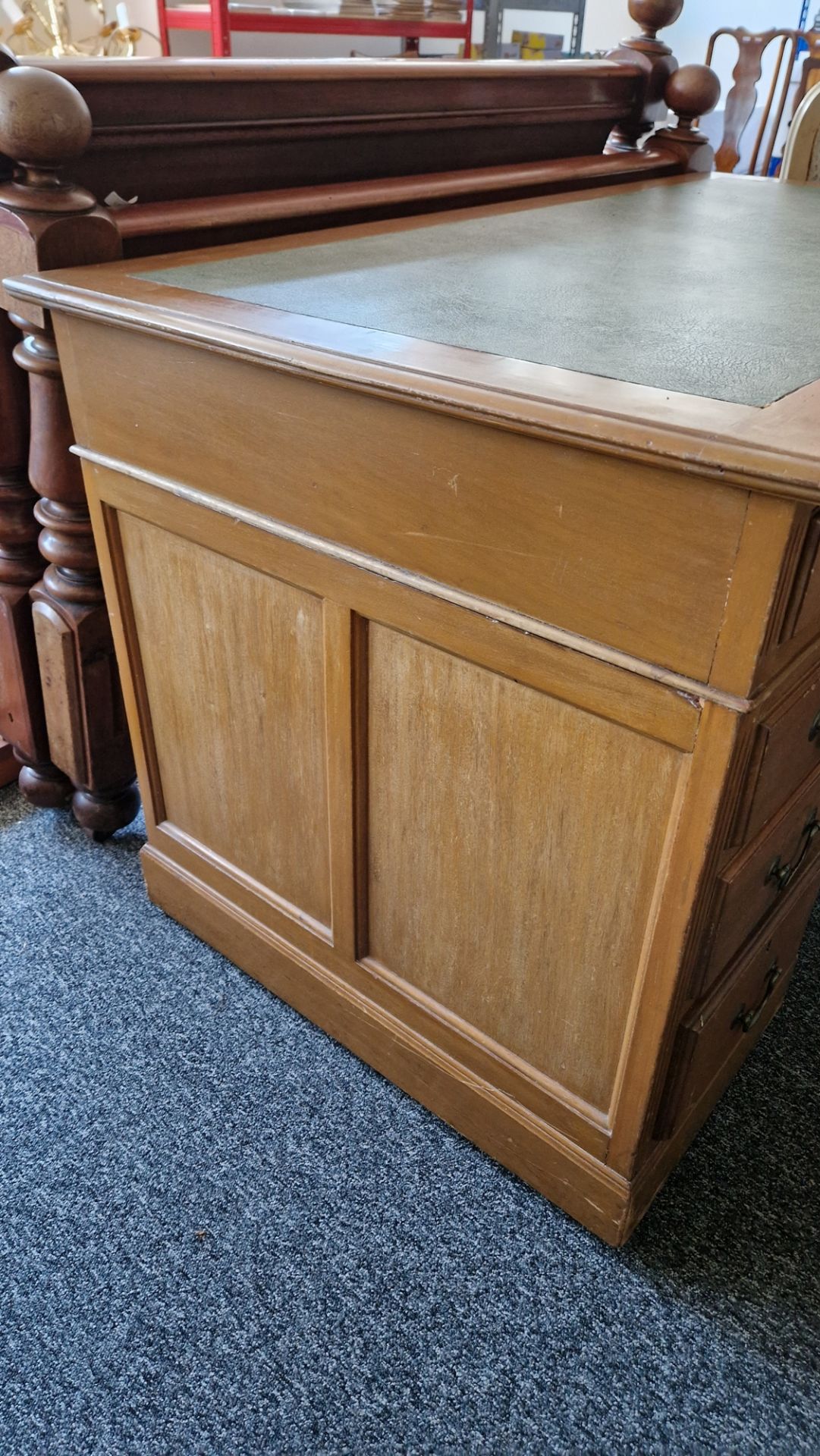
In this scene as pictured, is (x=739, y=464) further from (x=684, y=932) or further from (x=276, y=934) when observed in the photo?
(x=276, y=934)

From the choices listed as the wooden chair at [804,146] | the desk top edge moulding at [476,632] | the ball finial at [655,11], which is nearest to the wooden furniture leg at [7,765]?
the desk top edge moulding at [476,632]

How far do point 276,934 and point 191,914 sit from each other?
18cm

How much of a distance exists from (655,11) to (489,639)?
5.40 ft

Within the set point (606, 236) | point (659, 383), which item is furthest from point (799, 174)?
point (659, 383)

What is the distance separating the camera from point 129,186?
123 centimetres

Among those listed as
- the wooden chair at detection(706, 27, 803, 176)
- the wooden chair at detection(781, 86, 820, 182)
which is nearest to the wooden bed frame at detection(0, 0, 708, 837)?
the wooden chair at detection(781, 86, 820, 182)

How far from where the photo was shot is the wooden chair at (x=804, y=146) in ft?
6.59

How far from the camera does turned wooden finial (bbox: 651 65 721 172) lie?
1.88m

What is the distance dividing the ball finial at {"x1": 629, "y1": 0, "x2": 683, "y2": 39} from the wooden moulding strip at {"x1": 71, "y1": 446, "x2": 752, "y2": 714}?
147 centimetres

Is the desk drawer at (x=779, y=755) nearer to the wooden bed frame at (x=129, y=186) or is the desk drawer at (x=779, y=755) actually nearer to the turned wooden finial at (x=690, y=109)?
the wooden bed frame at (x=129, y=186)

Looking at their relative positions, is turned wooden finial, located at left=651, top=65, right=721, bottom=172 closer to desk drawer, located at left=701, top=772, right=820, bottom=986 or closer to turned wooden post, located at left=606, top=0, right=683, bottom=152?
turned wooden post, located at left=606, top=0, right=683, bottom=152

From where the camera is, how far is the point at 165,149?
49.1 inches

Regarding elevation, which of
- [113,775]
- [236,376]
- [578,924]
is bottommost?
[113,775]

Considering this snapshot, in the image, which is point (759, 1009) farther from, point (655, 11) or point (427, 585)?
point (655, 11)
